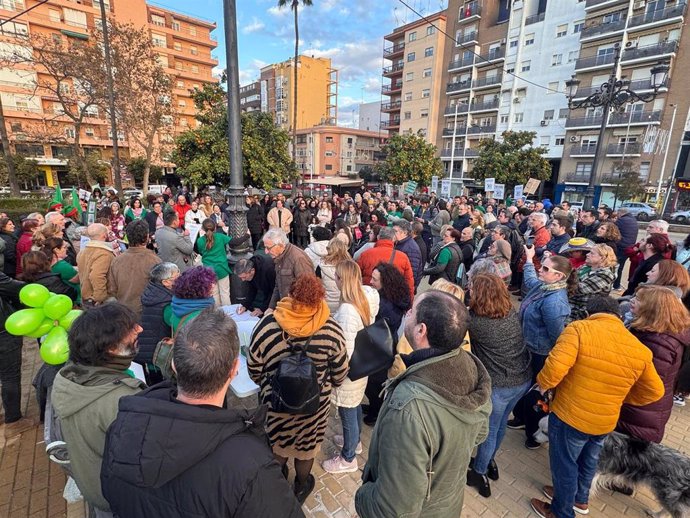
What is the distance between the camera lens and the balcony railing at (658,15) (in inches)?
1066

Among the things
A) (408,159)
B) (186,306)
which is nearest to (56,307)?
(186,306)

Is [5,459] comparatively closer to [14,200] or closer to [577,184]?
[14,200]

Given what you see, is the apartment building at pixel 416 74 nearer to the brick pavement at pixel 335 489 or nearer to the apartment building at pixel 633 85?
the apartment building at pixel 633 85

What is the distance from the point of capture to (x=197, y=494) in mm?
1122

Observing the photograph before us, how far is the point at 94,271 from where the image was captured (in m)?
3.89

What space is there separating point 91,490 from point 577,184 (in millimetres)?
40567

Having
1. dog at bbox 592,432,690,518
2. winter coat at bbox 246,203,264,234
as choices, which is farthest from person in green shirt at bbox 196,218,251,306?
winter coat at bbox 246,203,264,234

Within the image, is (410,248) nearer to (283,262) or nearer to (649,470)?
(283,262)

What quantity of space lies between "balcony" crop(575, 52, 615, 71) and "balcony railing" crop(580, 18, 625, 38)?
188 cm

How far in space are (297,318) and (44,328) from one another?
199cm

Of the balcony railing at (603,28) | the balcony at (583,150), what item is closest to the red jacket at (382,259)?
the balcony at (583,150)

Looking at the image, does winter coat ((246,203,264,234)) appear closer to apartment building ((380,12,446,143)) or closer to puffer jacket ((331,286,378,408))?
puffer jacket ((331,286,378,408))

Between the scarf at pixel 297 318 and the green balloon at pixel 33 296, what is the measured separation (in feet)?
6.14

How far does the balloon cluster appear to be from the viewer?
2.40 metres
